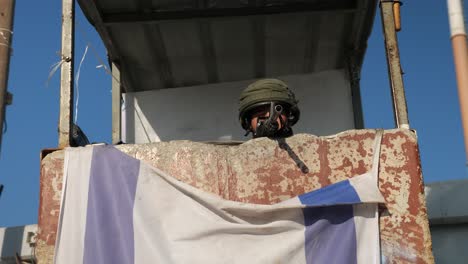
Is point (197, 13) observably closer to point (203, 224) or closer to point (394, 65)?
point (394, 65)

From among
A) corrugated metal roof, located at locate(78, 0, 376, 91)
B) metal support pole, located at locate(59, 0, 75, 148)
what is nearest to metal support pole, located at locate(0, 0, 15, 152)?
corrugated metal roof, located at locate(78, 0, 376, 91)

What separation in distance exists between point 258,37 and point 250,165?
2515mm

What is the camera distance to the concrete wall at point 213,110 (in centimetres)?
632

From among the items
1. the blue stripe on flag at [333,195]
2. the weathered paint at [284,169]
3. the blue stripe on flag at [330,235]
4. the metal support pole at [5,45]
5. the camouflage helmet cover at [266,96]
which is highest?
the metal support pole at [5,45]

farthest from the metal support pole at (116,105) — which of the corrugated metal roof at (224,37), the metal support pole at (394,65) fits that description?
the metal support pole at (394,65)

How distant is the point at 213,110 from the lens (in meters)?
6.47

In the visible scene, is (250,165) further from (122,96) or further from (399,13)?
(122,96)

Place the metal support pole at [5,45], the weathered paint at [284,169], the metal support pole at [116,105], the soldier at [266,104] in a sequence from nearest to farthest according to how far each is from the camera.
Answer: the weathered paint at [284,169], the soldier at [266,104], the metal support pole at [5,45], the metal support pole at [116,105]

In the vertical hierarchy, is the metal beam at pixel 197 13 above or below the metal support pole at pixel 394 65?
above

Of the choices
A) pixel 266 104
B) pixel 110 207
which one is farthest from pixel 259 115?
pixel 110 207

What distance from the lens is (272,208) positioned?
A: 3.39m

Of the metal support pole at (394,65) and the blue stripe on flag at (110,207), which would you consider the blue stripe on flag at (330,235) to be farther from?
the blue stripe on flag at (110,207)

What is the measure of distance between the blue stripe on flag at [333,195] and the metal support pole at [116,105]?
10.1 feet

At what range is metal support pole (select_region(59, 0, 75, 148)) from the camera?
151 inches
